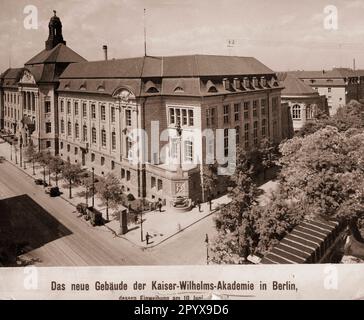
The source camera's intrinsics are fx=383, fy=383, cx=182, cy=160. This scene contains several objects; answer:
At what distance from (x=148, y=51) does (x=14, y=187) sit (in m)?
7.83

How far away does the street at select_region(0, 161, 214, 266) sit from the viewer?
1138 cm

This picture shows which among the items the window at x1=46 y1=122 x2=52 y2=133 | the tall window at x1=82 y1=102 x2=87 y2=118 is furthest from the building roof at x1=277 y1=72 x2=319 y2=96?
the window at x1=46 y1=122 x2=52 y2=133

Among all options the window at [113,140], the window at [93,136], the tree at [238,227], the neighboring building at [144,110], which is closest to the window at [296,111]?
the neighboring building at [144,110]

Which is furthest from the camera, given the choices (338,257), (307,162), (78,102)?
(78,102)

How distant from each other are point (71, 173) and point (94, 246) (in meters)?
5.93

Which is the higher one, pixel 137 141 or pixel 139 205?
pixel 137 141

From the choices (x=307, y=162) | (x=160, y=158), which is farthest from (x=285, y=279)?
(x=160, y=158)

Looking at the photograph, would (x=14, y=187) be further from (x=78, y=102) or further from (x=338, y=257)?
(x=338, y=257)

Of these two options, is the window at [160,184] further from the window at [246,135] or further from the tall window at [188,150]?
the window at [246,135]

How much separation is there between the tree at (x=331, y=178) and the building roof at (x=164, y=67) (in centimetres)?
822

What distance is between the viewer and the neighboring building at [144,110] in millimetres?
17781
